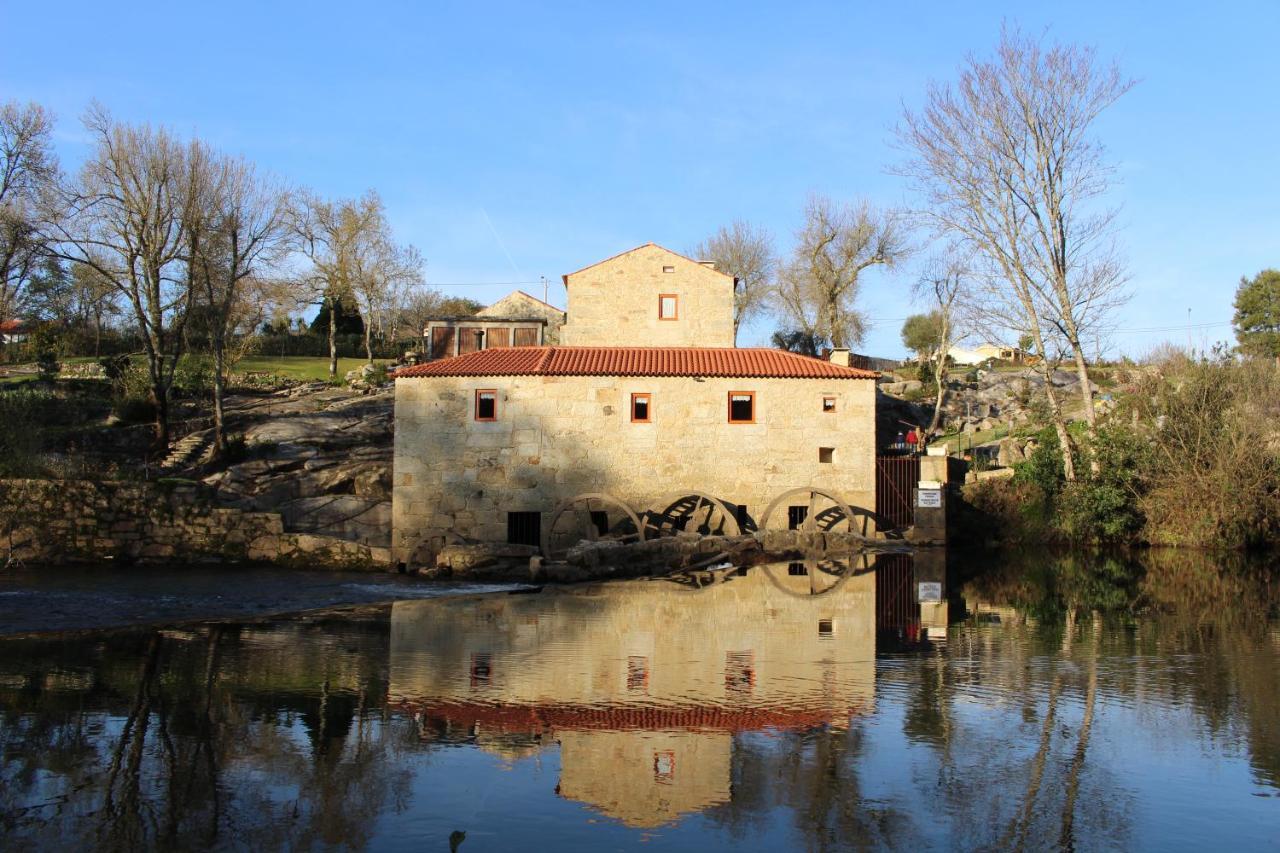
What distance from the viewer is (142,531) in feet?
66.9

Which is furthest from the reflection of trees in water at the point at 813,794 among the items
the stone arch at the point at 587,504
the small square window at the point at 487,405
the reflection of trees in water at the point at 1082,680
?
the small square window at the point at 487,405

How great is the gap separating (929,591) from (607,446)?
11080 mm

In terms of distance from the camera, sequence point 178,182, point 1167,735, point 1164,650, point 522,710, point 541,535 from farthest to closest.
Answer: point 178,182 → point 541,535 → point 1164,650 → point 522,710 → point 1167,735

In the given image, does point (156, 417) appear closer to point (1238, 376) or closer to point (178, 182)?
point (178, 182)

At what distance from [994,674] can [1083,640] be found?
2.99 m

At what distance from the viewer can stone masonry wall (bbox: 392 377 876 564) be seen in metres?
27.0

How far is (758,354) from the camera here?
29938mm

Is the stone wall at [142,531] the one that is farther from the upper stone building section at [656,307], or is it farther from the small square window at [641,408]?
the upper stone building section at [656,307]

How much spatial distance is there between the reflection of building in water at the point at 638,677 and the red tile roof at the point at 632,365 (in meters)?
10.9

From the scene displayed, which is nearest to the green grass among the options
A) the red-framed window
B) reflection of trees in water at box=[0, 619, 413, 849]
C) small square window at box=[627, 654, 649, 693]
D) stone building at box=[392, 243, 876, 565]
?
stone building at box=[392, 243, 876, 565]

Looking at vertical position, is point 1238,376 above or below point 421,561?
above

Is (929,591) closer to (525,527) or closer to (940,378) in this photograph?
(525,527)

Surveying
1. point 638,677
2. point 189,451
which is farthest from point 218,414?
point 638,677

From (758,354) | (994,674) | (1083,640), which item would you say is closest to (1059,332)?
(758,354)
